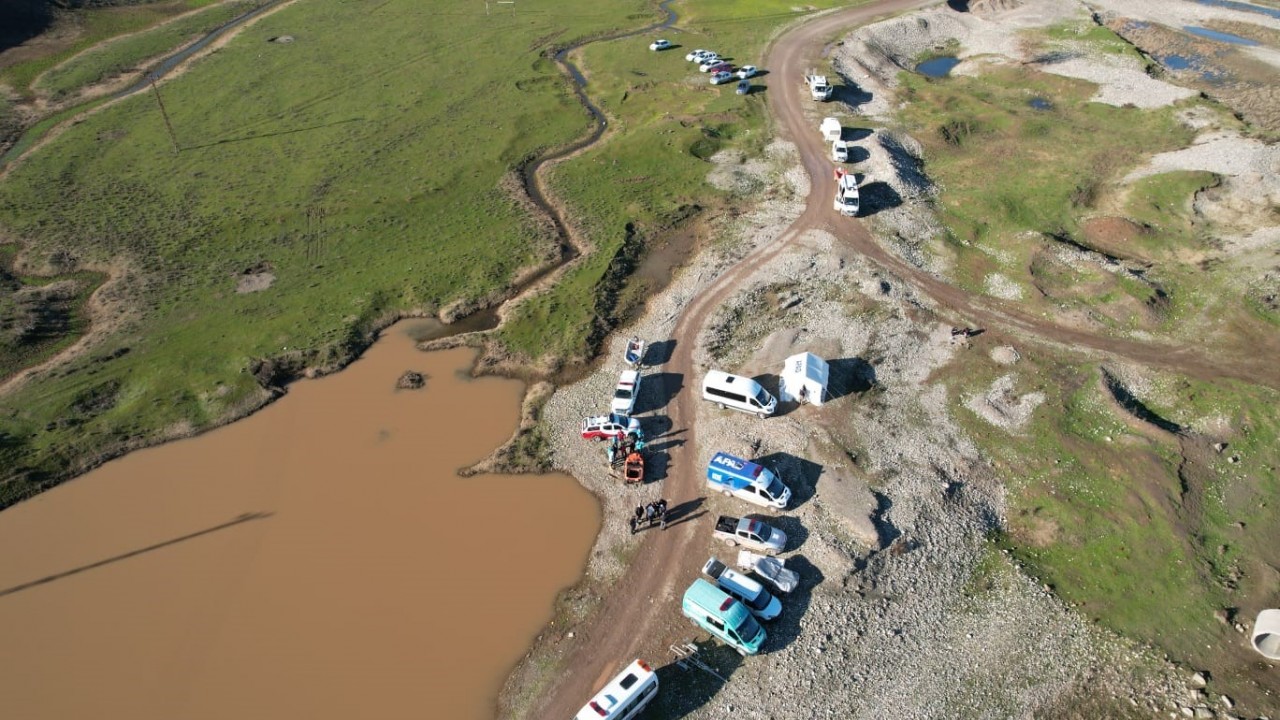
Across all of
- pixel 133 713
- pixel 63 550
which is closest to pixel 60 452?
pixel 63 550

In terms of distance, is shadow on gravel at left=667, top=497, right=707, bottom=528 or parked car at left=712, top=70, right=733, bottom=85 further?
parked car at left=712, top=70, right=733, bottom=85

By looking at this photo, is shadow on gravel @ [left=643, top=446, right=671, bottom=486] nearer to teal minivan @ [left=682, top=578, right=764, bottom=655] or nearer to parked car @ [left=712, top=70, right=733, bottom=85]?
teal minivan @ [left=682, top=578, right=764, bottom=655]

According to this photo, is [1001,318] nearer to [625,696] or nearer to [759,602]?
[759,602]

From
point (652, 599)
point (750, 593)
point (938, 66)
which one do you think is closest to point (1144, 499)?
point (750, 593)

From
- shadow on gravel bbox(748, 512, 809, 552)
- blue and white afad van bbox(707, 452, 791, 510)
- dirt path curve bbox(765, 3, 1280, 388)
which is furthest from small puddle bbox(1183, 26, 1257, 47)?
shadow on gravel bbox(748, 512, 809, 552)

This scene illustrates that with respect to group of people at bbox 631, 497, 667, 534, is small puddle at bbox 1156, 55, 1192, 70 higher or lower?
higher

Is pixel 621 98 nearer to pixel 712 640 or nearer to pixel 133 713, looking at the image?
pixel 712 640
